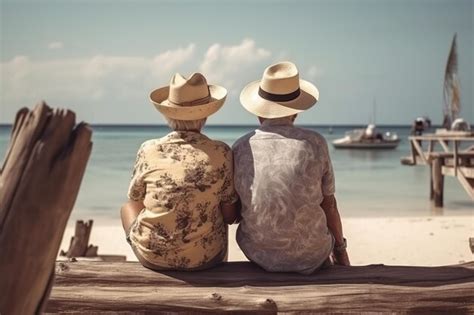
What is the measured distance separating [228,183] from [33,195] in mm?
1757

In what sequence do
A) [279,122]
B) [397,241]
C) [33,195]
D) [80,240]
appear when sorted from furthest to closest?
→ [397,241]
[80,240]
[279,122]
[33,195]

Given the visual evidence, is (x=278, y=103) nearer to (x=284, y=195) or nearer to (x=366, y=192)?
(x=284, y=195)

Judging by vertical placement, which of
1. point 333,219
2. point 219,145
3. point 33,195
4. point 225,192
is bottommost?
point 333,219

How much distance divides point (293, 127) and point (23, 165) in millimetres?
1945

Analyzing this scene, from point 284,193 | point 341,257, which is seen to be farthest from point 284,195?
point 341,257

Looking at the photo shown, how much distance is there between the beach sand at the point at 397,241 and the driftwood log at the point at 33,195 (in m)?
7.11

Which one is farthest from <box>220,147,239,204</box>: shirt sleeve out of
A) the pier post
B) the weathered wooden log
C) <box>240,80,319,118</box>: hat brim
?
the pier post

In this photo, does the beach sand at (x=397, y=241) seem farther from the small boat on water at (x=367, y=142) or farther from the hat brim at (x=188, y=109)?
the small boat on water at (x=367, y=142)

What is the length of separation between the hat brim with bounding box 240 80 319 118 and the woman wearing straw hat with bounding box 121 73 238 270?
210mm

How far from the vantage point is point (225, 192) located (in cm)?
330

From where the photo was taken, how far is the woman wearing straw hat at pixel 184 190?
3.18 metres

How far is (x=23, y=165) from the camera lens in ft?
5.34

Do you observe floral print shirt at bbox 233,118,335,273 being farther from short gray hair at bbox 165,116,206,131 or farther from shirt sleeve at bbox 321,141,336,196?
short gray hair at bbox 165,116,206,131

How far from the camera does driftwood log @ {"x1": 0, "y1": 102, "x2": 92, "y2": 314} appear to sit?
1.61 meters
